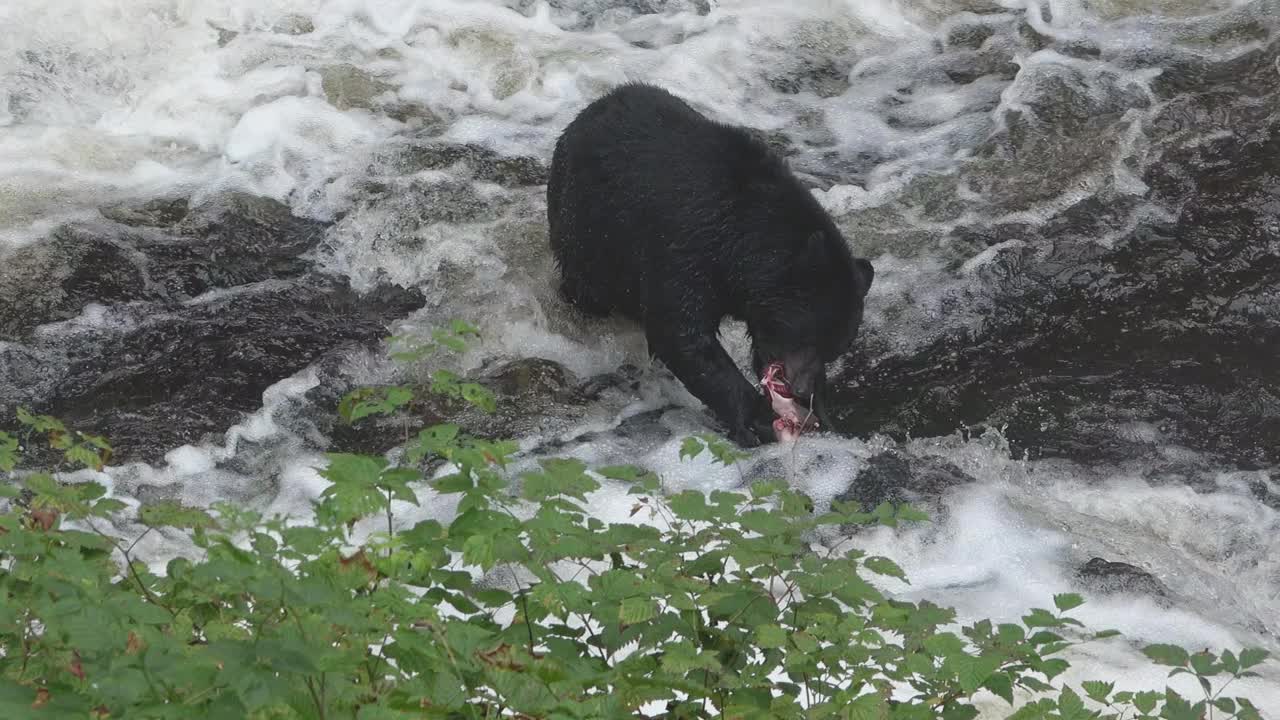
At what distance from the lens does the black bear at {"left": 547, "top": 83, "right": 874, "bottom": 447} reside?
5.34 meters

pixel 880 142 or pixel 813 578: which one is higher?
pixel 813 578

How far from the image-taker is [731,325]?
6605 millimetres

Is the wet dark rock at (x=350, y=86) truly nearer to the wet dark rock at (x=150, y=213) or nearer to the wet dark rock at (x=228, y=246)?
the wet dark rock at (x=228, y=246)

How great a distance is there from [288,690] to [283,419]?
3.78 metres

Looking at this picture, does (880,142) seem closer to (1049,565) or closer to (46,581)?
(1049,565)

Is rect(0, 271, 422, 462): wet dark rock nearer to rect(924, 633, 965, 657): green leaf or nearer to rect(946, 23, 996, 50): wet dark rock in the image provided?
rect(924, 633, 965, 657): green leaf

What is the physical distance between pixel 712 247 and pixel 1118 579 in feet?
6.52

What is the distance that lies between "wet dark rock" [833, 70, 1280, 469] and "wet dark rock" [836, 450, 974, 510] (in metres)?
0.31

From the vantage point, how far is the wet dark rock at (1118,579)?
467 cm

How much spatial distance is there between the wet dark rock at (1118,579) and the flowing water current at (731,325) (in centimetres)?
2

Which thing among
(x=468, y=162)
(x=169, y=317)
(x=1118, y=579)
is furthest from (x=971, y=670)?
(x=468, y=162)

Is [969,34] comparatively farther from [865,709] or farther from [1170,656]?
[865,709]

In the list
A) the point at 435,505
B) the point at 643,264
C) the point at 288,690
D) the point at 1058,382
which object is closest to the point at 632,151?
the point at 643,264

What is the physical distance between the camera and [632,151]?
573cm
